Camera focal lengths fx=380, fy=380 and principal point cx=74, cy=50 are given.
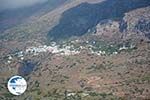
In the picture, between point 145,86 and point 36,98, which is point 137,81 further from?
point 36,98

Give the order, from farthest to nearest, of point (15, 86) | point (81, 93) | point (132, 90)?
1. point (81, 93)
2. point (132, 90)
3. point (15, 86)

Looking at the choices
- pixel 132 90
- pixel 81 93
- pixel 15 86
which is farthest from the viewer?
pixel 81 93

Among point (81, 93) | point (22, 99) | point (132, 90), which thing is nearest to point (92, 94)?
point (81, 93)

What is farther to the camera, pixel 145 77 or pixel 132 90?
pixel 145 77

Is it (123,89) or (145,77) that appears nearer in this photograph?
(123,89)

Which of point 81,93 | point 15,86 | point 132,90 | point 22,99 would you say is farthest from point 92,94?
point 15,86

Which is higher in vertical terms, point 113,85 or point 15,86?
point 15,86

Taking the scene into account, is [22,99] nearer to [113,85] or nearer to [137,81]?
[113,85]

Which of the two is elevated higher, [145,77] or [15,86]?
[15,86]
